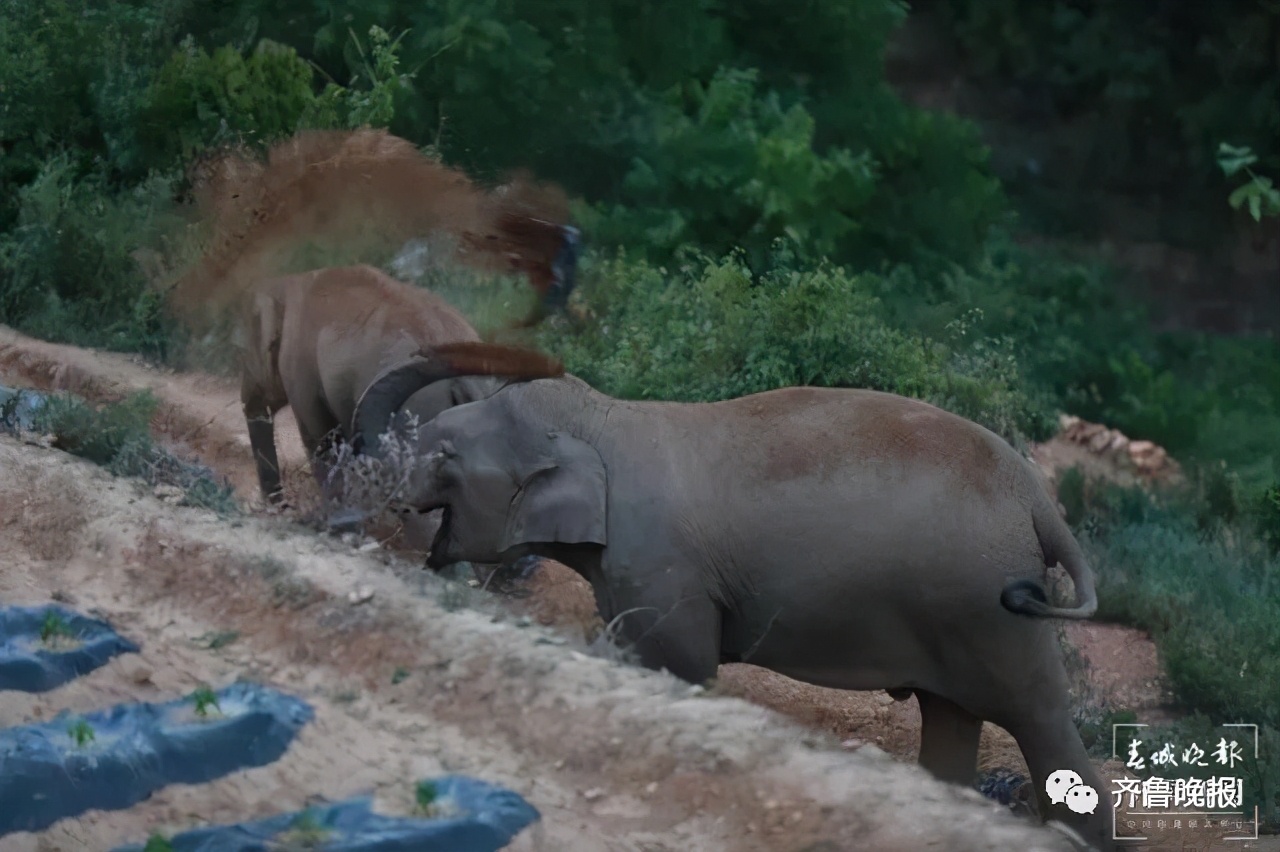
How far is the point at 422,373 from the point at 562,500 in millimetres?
1042

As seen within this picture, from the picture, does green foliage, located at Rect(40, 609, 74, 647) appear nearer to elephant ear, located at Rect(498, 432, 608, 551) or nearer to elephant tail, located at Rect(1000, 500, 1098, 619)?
elephant ear, located at Rect(498, 432, 608, 551)

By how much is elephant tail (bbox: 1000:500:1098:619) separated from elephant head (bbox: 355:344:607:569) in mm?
1413

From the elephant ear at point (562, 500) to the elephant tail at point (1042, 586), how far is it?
4.62 ft

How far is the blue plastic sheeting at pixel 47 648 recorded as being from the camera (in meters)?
4.78

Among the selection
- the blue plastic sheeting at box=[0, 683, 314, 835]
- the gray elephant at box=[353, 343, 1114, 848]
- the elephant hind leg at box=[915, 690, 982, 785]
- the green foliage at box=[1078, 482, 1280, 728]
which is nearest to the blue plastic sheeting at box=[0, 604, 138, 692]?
the blue plastic sheeting at box=[0, 683, 314, 835]

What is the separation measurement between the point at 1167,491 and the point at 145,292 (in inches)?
297

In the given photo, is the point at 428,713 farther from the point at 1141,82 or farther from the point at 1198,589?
the point at 1141,82

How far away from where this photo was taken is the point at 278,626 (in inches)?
204

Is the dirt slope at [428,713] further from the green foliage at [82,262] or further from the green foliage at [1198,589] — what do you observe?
the green foliage at [1198,589]

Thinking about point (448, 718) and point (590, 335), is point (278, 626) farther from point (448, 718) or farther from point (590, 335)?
point (590, 335)

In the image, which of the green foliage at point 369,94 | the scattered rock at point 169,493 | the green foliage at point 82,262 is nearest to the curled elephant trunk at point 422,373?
the scattered rock at point 169,493

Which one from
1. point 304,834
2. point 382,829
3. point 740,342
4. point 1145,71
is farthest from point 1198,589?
point 1145,71

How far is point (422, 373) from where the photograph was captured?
6.20 metres

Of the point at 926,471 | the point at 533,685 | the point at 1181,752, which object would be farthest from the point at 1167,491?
the point at 533,685
